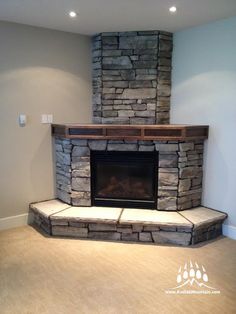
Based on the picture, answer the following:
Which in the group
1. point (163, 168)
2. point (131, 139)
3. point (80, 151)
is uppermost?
point (131, 139)

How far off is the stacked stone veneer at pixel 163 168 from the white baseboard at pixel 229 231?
0.43 metres

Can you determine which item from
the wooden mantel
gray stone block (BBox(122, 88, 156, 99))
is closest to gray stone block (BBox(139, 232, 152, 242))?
the wooden mantel

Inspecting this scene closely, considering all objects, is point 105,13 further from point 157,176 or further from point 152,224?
point 152,224

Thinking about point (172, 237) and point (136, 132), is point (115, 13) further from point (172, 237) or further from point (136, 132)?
point (172, 237)

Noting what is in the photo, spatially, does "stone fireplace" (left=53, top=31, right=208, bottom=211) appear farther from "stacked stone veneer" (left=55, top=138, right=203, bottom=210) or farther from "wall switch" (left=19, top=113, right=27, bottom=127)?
"wall switch" (left=19, top=113, right=27, bottom=127)

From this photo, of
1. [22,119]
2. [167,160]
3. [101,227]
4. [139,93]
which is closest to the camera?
[101,227]

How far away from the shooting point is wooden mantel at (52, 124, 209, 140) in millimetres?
3084

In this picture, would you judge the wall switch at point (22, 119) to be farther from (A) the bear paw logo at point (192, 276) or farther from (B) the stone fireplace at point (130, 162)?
(A) the bear paw logo at point (192, 276)

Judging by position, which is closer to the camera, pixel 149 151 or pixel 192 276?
pixel 192 276

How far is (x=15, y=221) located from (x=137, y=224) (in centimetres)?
158

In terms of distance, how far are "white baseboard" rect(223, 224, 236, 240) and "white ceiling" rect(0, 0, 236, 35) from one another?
7.69ft

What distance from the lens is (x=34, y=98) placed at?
343 centimetres

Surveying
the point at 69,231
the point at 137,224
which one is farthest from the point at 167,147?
the point at 69,231

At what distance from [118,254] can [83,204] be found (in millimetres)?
880
